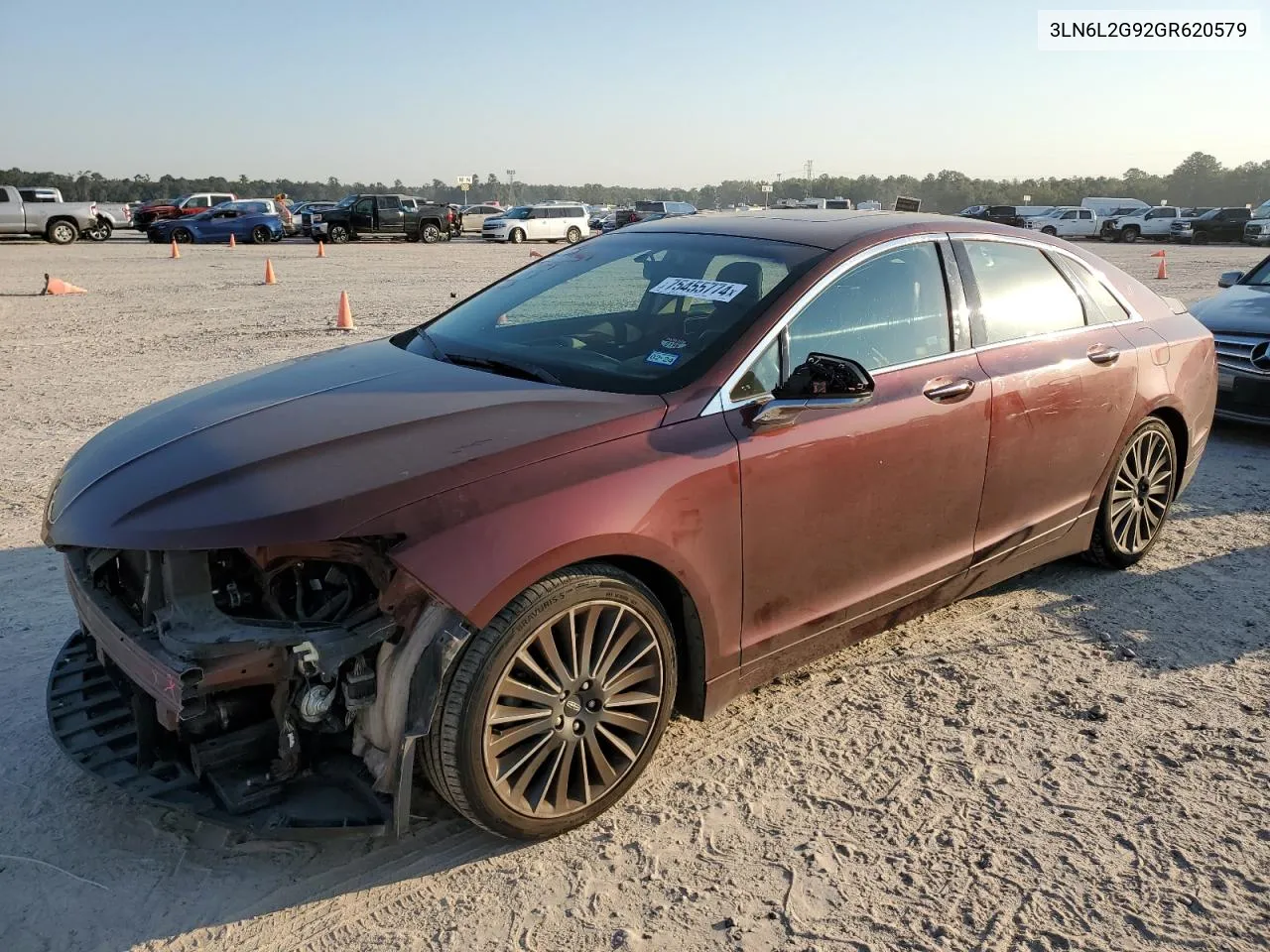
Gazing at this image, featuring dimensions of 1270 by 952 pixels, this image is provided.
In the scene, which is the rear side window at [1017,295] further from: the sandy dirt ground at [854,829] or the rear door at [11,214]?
the rear door at [11,214]

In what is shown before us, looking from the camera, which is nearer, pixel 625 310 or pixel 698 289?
pixel 698 289

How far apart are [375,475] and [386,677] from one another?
539 millimetres

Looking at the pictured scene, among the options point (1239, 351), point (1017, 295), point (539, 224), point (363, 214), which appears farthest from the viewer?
point (539, 224)

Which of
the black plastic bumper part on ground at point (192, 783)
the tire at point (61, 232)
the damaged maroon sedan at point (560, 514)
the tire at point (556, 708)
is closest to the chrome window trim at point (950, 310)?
the damaged maroon sedan at point (560, 514)

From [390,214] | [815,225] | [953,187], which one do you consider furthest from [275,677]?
[953,187]

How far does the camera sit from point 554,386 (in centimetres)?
331

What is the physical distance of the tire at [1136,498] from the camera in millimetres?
4758

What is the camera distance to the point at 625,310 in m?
3.92

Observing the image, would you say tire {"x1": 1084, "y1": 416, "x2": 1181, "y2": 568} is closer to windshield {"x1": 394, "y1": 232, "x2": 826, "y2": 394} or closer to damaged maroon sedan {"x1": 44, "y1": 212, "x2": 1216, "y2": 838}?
damaged maroon sedan {"x1": 44, "y1": 212, "x2": 1216, "y2": 838}

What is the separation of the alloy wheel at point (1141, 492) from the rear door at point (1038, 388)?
0.28 m

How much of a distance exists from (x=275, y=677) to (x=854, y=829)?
1.73 m

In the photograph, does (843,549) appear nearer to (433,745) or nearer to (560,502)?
(560,502)

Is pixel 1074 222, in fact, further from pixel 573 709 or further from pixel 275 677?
pixel 275 677

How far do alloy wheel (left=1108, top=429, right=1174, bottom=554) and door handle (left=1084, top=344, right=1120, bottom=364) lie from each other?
19.8 inches
